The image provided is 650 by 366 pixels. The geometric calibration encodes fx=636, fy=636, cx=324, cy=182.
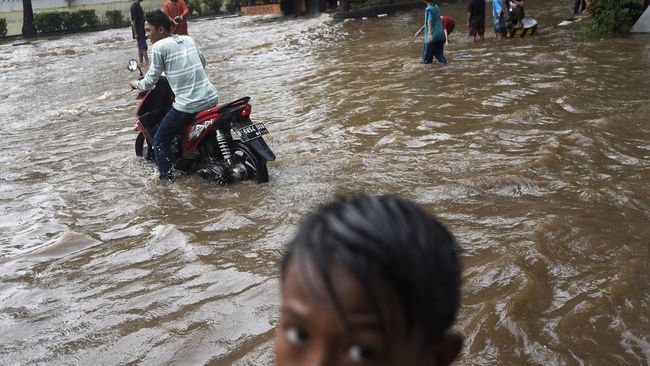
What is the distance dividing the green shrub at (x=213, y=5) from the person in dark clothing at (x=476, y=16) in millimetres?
27696

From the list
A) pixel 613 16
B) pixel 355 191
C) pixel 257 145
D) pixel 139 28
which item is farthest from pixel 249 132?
pixel 139 28

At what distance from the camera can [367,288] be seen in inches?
37.9

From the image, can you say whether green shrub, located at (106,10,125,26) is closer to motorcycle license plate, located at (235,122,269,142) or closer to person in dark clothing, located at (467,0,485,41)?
person in dark clothing, located at (467,0,485,41)

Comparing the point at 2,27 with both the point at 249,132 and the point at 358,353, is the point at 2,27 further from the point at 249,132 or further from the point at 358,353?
the point at 358,353

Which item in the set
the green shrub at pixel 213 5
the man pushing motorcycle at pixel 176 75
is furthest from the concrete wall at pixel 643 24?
the green shrub at pixel 213 5

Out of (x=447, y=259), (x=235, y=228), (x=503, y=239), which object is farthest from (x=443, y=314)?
(x=235, y=228)

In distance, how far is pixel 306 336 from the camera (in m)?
1.01

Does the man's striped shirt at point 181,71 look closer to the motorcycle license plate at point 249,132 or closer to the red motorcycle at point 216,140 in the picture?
the red motorcycle at point 216,140

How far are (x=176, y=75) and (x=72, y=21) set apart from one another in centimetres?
3212

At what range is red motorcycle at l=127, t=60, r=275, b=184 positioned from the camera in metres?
6.09

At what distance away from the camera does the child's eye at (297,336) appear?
1012 millimetres

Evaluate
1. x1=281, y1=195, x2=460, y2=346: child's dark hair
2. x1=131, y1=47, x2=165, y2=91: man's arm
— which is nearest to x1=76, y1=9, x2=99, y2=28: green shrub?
x1=131, y1=47, x2=165, y2=91: man's arm

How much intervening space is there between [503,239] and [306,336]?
11.3 ft

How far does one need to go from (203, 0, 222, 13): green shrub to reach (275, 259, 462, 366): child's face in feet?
133
